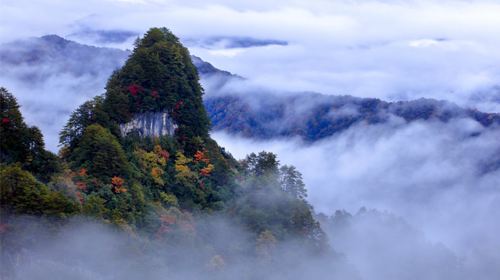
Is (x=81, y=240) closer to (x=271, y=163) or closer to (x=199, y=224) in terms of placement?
(x=199, y=224)

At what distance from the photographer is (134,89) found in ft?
196

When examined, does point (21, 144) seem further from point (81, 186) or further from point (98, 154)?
point (98, 154)

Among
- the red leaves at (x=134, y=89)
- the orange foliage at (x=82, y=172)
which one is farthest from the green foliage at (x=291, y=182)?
the orange foliage at (x=82, y=172)

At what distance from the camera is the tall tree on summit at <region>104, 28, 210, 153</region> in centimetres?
5934

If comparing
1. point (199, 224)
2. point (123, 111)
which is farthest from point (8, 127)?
point (199, 224)

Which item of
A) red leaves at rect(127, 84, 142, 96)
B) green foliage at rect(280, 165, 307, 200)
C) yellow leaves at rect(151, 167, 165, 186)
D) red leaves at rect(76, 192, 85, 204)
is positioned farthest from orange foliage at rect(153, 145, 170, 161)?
red leaves at rect(76, 192, 85, 204)

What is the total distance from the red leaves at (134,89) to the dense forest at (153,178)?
0.29 ft

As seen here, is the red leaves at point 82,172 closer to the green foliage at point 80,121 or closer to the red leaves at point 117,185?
the red leaves at point 117,185

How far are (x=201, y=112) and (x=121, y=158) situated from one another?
15.4 metres

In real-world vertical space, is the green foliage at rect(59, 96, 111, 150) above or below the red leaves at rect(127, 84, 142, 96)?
below

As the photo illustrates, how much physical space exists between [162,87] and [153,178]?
28.9 feet

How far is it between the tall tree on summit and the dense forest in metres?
0.08

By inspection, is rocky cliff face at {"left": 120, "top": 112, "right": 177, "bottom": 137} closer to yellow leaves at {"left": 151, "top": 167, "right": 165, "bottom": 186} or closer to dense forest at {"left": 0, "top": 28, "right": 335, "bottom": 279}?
dense forest at {"left": 0, "top": 28, "right": 335, "bottom": 279}

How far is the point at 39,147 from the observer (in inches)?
1775
